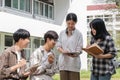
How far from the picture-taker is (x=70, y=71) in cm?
713

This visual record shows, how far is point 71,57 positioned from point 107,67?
0.90 meters

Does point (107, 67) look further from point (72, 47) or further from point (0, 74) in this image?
point (0, 74)

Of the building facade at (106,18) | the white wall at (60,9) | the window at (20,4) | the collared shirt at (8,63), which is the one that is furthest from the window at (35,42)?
the collared shirt at (8,63)

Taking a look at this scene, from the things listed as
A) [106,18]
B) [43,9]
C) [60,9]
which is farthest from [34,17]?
[106,18]

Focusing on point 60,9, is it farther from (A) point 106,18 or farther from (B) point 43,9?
(A) point 106,18

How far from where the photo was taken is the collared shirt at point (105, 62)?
6336 millimetres

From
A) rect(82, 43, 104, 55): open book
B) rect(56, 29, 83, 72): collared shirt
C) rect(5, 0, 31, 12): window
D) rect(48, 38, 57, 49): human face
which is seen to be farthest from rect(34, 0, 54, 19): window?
rect(48, 38, 57, 49): human face

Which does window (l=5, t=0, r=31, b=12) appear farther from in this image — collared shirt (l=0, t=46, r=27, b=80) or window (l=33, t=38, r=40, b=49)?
collared shirt (l=0, t=46, r=27, b=80)

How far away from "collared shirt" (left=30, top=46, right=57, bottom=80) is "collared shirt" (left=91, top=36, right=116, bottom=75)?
842mm

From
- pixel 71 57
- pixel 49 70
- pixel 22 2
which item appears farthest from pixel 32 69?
pixel 22 2

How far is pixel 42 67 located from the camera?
5.83 metres

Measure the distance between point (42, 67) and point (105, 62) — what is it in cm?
114

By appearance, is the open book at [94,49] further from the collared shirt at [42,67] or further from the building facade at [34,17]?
the building facade at [34,17]

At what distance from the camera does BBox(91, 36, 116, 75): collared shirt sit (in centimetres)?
634
